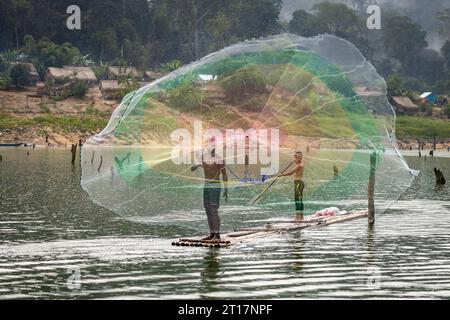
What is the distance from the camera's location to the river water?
23.0 m

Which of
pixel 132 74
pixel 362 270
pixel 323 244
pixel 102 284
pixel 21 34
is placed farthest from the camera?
pixel 21 34

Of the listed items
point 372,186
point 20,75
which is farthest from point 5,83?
point 372,186

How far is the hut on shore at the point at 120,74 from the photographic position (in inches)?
5296

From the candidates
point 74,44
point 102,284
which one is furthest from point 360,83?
point 74,44

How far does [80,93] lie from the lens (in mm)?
124500

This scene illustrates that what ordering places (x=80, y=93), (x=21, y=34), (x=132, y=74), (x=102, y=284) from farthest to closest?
(x=21, y=34)
(x=132, y=74)
(x=80, y=93)
(x=102, y=284)

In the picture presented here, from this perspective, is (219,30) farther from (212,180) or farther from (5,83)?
(212,180)

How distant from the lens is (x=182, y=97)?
90.0ft

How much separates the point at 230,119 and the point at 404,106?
12283 cm

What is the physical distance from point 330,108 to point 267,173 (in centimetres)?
285

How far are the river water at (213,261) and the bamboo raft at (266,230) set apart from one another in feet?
0.99

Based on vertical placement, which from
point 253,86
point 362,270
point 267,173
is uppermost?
point 253,86
